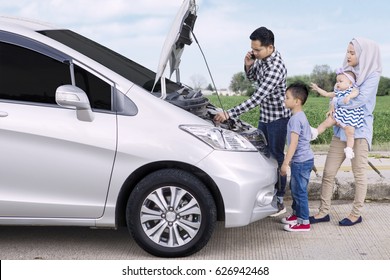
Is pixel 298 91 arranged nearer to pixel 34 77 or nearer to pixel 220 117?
pixel 220 117

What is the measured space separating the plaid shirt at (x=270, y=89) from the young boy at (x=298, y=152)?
9.3 inches

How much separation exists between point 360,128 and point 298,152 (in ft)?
1.90

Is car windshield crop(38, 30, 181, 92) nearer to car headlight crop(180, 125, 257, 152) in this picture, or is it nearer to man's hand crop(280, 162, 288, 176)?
car headlight crop(180, 125, 257, 152)

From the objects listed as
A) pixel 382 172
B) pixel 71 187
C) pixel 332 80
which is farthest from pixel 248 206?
pixel 332 80

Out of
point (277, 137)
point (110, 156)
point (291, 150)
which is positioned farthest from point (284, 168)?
point (110, 156)

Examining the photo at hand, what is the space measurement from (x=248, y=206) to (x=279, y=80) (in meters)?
1.45

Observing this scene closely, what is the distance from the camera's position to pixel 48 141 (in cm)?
552

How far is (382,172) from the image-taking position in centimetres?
827

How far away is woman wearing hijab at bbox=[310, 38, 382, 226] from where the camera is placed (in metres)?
6.32

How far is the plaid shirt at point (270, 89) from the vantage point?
256 inches

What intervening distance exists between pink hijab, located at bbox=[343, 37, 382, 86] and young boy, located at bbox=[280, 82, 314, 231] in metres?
0.47

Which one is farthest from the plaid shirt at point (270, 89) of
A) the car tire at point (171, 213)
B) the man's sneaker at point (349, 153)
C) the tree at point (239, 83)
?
the tree at point (239, 83)

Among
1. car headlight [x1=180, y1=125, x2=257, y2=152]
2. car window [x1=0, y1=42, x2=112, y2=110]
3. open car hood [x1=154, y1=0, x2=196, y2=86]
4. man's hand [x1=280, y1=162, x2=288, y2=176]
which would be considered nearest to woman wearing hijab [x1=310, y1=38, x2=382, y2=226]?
man's hand [x1=280, y1=162, x2=288, y2=176]

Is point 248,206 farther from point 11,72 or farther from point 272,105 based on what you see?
point 11,72
